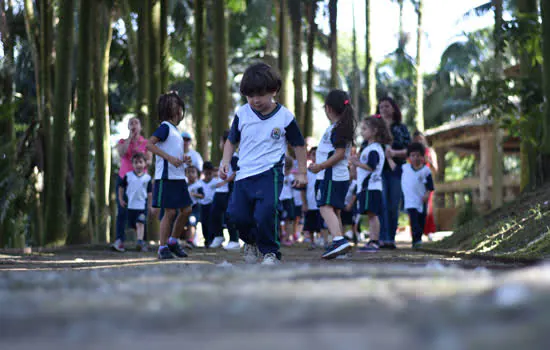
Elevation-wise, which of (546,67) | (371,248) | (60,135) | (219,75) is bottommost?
(371,248)

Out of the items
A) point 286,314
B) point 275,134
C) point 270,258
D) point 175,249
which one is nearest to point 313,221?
point 175,249

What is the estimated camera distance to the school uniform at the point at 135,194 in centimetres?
1356

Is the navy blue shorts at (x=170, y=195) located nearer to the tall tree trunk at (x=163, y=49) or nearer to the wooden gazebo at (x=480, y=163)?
the tall tree trunk at (x=163, y=49)

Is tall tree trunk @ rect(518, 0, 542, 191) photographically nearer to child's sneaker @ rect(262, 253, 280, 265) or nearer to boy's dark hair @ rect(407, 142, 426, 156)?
boy's dark hair @ rect(407, 142, 426, 156)

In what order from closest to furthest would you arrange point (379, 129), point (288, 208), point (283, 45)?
point (379, 129)
point (288, 208)
point (283, 45)

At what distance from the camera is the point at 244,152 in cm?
778

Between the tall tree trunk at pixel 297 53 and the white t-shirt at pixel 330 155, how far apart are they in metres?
13.8

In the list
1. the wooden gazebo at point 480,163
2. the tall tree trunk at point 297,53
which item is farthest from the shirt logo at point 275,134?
the wooden gazebo at point 480,163

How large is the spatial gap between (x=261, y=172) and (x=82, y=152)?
347 inches

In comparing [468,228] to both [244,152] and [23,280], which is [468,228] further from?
[23,280]

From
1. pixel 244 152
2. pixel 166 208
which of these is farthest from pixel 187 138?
pixel 244 152

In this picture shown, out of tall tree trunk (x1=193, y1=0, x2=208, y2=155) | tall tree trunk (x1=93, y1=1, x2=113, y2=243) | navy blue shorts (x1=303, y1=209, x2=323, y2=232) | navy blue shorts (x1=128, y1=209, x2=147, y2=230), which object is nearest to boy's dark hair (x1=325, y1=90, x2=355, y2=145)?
navy blue shorts (x1=128, y1=209, x2=147, y2=230)

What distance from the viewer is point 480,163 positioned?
33688 mm

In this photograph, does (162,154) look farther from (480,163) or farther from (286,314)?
(480,163)
